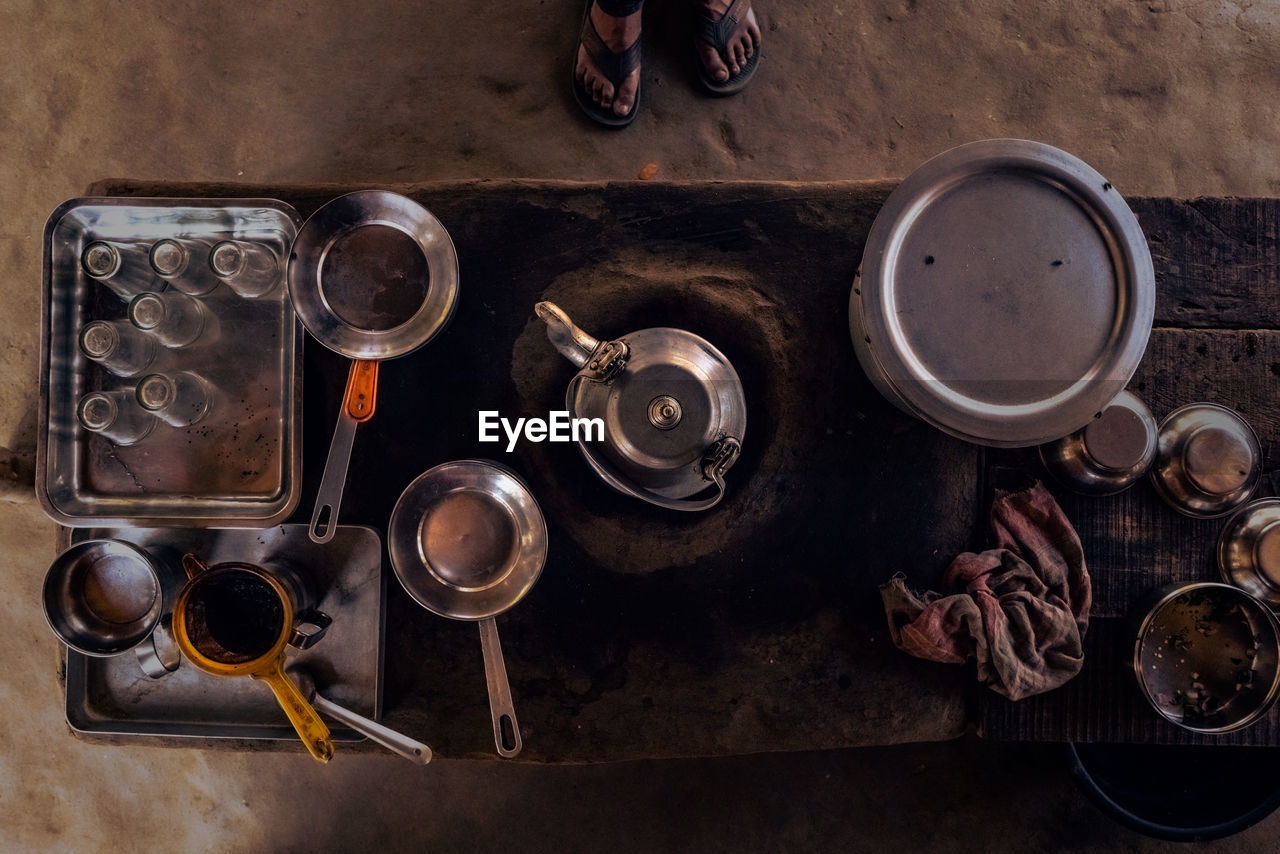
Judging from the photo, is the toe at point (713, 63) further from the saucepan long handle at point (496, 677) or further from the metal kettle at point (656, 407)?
the saucepan long handle at point (496, 677)

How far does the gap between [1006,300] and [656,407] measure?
499 mm

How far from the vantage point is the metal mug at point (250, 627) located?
0.97 m

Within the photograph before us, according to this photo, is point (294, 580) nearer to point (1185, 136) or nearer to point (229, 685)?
point (229, 685)

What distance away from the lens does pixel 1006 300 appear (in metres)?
0.94

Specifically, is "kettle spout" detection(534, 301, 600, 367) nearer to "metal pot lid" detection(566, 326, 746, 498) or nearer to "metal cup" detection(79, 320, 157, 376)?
"metal pot lid" detection(566, 326, 746, 498)

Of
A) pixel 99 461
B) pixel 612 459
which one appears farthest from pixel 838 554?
pixel 99 461

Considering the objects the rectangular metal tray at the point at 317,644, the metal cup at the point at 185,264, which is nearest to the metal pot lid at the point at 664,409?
the rectangular metal tray at the point at 317,644

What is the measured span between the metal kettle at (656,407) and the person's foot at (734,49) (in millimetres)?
1199

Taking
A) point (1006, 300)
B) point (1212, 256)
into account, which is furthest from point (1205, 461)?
point (1006, 300)

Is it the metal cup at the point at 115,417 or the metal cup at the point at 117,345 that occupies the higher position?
the metal cup at the point at 117,345

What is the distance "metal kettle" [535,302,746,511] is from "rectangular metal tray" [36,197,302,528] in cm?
51

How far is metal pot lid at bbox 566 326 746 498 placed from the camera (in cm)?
100

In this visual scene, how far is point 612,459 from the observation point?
1.05 m

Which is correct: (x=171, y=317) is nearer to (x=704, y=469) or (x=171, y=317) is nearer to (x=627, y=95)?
(x=704, y=469)
